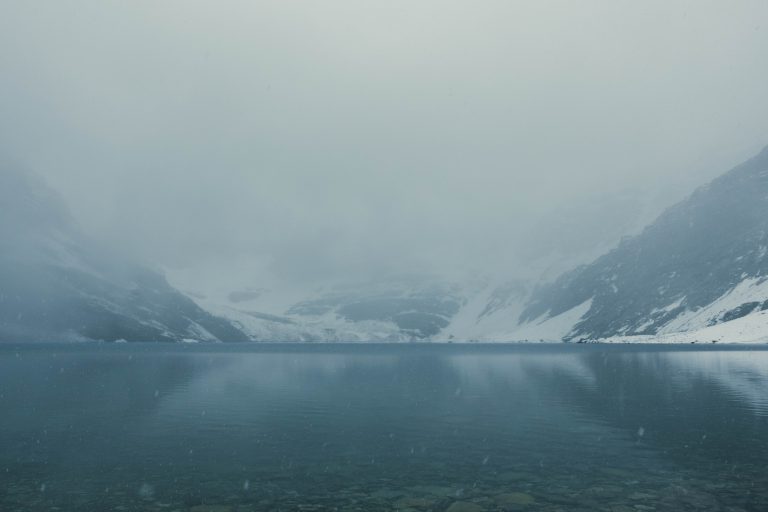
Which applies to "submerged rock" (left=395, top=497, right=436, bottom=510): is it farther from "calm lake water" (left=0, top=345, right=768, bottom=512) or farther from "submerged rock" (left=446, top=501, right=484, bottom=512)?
"submerged rock" (left=446, top=501, right=484, bottom=512)

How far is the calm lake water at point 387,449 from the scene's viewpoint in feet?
99.0

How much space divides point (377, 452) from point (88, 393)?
54.4 meters

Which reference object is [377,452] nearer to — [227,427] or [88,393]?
[227,427]

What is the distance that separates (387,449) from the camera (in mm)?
43688

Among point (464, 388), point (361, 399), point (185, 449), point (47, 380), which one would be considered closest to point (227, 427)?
point (185, 449)

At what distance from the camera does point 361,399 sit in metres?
77.2

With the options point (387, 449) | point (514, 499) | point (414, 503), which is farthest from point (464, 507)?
point (387, 449)

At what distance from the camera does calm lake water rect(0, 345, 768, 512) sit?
99.0 ft

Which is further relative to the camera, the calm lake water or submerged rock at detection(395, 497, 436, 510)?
the calm lake water

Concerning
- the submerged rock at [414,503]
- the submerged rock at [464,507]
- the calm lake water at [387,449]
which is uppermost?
the calm lake water at [387,449]

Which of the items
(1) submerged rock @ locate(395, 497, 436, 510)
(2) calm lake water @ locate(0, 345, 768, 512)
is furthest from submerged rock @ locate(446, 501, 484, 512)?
(1) submerged rock @ locate(395, 497, 436, 510)

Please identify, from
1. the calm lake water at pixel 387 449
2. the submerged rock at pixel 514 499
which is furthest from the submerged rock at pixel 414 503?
the submerged rock at pixel 514 499

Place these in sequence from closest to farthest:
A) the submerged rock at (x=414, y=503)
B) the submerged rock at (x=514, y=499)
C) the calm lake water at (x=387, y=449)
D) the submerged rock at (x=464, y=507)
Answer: the submerged rock at (x=464, y=507), the submerged rock at (x=414, y=503), the submerged rock at (x=514, y=499), the calm lake water at (x=387, y=449)

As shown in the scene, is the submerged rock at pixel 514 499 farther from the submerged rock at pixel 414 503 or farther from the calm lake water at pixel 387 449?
the submerged rock at pixel 414 503
